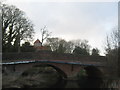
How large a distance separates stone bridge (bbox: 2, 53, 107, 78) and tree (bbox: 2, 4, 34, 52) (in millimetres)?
5892

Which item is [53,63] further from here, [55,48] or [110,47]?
[55,48]

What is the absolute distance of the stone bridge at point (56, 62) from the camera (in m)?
23.7

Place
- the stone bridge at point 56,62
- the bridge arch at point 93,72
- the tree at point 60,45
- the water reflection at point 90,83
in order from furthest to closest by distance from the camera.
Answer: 1. the tree at point 60,45
2. the bridge arch at point 93,72
3. the stone bridge at point 56,62
4. the water reflection at point 90,83

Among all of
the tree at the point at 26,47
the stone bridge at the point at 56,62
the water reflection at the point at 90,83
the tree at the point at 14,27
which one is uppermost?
→ the tree at the point at 14,27

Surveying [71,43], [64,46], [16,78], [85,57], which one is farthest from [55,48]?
[16,78]

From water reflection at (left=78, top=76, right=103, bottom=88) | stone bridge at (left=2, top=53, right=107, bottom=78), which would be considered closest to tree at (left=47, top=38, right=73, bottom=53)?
stone bridge at (left=2, top=53, right=107, bottom=78)

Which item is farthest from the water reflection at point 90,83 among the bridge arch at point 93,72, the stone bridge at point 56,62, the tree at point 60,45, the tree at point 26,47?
the tree at point 60,45

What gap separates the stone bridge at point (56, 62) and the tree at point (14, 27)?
5.89m

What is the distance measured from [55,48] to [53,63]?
19227 millimetres

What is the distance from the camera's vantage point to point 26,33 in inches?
1270

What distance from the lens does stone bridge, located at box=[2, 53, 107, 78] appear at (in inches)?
934

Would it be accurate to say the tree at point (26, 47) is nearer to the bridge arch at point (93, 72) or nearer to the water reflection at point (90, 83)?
the bridge arch at point (93, 72)

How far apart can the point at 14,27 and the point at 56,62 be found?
983cm

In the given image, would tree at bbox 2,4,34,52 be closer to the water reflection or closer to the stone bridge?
the stone bridge
